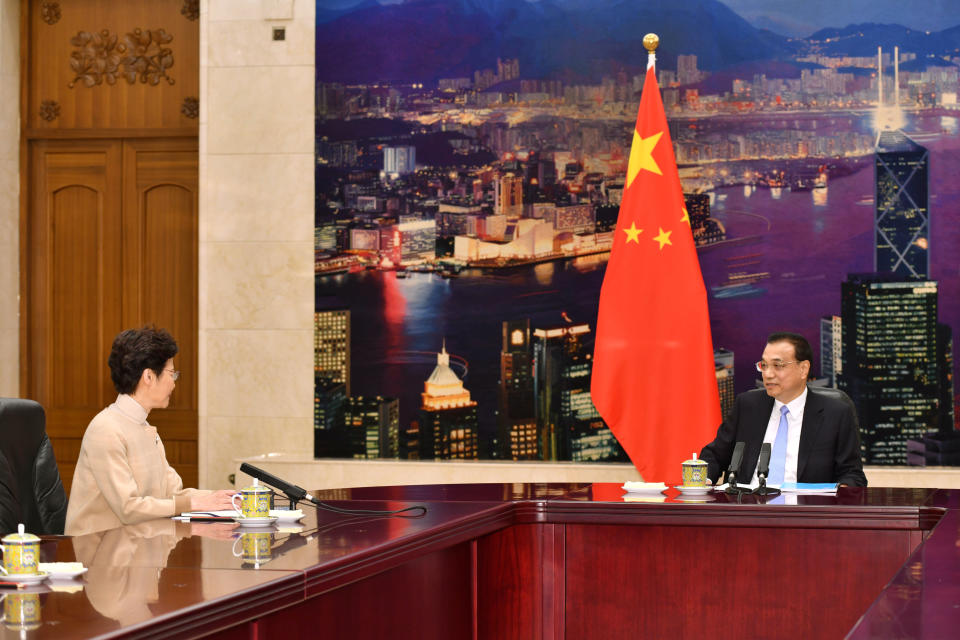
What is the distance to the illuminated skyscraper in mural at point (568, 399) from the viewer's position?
19.1 feet

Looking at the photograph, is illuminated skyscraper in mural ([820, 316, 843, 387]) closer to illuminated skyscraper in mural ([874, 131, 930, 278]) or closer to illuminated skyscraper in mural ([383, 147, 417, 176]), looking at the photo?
illuminated skyscraper in mural ([874, 131, 930, 278])

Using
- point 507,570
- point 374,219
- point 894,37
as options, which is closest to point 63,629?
point 507,570

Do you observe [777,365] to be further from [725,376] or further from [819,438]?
[725,376]

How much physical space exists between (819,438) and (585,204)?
1.92 meters

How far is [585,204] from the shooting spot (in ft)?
19.1

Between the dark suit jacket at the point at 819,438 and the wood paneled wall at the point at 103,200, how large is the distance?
130 inches

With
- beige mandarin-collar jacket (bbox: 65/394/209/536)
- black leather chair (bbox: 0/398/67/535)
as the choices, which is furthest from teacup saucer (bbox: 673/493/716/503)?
black leather chair (bbox: 0/398/67/535)

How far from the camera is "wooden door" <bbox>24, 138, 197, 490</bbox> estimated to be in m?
6.51

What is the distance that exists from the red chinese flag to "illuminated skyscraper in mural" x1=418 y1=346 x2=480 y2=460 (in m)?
0.77

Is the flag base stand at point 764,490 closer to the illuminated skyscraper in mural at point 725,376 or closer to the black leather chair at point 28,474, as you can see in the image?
the illuminated skyscraper in mural at point 725,376

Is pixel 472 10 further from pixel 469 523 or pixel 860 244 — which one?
pixel 469 523

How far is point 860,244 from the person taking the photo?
5.57m

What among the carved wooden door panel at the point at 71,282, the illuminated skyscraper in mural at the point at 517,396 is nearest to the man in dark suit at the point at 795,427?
the illuminated skyscraper in mural at the point at 517,396

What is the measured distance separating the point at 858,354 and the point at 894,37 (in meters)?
1.49
